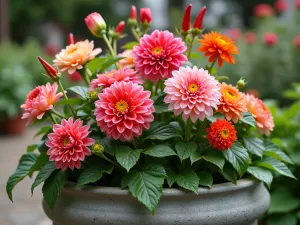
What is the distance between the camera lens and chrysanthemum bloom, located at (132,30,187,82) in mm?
1571

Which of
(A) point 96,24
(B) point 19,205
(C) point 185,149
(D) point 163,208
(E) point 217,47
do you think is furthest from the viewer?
(B) point 19,205

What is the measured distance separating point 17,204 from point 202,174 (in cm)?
275

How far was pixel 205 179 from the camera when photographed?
1.50 m

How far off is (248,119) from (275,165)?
0.63 feet

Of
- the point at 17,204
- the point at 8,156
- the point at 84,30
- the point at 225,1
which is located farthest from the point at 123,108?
the point at 225,1

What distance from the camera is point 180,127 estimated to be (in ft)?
5.41

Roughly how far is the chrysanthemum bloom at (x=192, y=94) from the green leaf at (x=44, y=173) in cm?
41

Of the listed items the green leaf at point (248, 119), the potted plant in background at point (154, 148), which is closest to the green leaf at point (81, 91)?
the potted plant in background at point (154, 148)

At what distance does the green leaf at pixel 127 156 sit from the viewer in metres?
1.43

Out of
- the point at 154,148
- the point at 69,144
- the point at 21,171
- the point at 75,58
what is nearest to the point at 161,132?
the point at 154,148

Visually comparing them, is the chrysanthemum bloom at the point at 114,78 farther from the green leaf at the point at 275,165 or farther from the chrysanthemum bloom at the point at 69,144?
the green leaf at the point at 275,165

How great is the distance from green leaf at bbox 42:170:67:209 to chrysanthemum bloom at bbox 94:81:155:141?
0.68 ft

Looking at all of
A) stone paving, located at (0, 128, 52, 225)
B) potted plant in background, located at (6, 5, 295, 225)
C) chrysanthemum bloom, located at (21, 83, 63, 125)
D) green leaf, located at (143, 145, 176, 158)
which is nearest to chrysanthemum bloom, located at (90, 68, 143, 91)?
potted plant in background, located at (6, 5, 295, 225)

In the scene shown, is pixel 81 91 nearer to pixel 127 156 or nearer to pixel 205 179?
pixel 127 156
